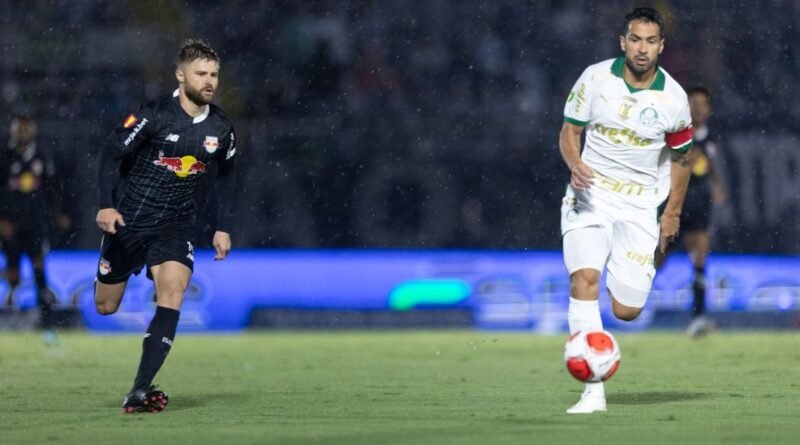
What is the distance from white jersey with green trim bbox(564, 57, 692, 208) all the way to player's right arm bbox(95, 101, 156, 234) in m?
2.09

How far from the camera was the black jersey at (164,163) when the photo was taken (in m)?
7.86

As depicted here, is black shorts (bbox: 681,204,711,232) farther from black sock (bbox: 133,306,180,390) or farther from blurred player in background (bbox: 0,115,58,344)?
black sock (bbox: 133,306,180,390)

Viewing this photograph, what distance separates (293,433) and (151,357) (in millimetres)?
1178

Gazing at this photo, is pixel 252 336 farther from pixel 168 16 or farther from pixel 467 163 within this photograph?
pixel 168 16

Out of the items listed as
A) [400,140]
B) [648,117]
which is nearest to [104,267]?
[648,117]

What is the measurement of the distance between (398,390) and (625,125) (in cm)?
220

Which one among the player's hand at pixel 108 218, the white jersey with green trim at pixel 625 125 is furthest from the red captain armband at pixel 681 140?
the player's hand at pixel 108 218

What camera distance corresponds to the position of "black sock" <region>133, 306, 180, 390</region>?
752 centimetres

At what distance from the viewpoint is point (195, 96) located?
787 centimetres

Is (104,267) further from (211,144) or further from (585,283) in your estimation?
(585,283)

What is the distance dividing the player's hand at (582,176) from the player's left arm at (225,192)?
1.79 metres

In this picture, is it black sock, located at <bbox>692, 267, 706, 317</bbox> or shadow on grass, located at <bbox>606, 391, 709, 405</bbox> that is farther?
black sock, located at <bbox>692, 267, 706, 317</bbox>

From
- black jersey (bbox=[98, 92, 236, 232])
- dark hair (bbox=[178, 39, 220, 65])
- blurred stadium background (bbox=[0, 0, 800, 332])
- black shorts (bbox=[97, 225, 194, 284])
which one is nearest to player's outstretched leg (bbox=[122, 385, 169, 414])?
black shorts (bbox=[97, 225, 194, 284])

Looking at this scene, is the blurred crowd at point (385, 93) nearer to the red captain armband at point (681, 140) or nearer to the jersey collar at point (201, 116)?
the jersey collar at point (201, 116)
